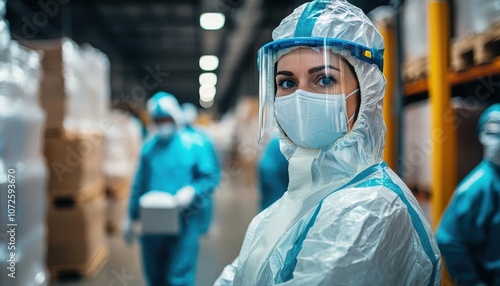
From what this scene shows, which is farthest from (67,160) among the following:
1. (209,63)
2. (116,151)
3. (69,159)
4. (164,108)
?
(209,63)

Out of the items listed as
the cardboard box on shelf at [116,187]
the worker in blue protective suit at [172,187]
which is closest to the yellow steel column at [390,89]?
the worker in blue protective suit at [172,187]

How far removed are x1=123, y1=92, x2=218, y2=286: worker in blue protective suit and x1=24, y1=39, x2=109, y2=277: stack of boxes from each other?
1.01 meters

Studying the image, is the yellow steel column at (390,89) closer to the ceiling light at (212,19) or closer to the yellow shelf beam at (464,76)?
the yellow shelf beam at (464,76)

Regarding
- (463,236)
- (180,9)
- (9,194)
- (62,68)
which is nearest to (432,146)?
(463,236)

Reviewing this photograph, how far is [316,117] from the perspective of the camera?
1351 millimetres

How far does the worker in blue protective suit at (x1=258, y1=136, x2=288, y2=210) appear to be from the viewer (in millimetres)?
3525

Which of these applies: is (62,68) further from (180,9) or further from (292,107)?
(180,9)

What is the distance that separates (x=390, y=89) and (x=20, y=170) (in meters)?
2.65

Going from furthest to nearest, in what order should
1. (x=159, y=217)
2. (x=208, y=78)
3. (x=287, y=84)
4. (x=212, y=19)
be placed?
1. (x=208, y=78)
2. (x=212, y=19)
3. (x=159, y=217)
4. (x=287, y=84)

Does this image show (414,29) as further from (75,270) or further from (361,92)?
(75,270)

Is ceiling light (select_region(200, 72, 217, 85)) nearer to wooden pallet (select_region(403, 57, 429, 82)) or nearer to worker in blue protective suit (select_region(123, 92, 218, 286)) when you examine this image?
worker in blue protective suit (select_region(123, 92, 218, 286))

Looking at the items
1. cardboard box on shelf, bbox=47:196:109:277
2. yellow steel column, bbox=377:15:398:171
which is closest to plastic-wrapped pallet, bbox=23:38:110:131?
cardboard box on shelf, bbox=47:196:109:277

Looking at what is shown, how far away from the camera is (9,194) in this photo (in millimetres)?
2359

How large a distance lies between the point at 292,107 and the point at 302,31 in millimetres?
242
